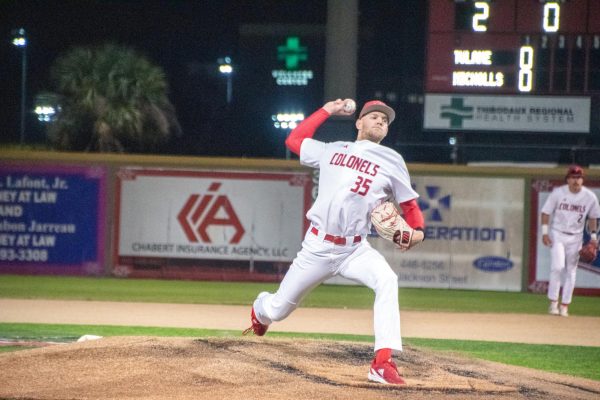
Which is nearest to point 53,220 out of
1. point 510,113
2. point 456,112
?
point 456,112

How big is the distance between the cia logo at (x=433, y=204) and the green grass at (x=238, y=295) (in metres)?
1.18

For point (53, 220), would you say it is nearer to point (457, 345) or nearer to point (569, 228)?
point (569, 228)

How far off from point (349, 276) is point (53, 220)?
10781 millimetres

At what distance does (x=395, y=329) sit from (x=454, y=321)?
244 inches

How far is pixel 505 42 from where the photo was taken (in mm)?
17484

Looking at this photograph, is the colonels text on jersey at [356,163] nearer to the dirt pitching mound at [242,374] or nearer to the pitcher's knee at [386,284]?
the pitcher's knee at [386,284]

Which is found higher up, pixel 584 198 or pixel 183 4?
pixel 183 4

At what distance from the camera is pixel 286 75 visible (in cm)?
4875

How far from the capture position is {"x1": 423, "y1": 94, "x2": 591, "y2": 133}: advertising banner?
59.4 feet

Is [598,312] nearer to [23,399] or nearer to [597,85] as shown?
[597,85]

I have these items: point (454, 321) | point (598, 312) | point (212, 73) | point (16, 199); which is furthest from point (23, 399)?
point (212, 73)

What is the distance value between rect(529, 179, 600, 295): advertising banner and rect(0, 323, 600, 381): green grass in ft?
20.3

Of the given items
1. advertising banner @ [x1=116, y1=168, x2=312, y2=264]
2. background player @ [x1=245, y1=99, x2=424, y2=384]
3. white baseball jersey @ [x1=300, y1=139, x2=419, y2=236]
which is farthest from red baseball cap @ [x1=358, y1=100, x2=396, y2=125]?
advertising banner @ [x1=116, y1=168, x2=312, y2=264]

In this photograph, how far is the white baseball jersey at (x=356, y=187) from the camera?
22.9 feet
